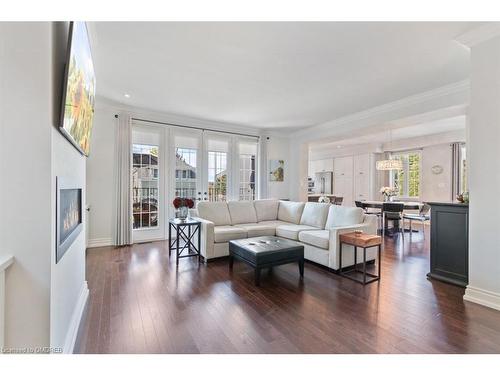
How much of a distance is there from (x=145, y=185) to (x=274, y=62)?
139 inches

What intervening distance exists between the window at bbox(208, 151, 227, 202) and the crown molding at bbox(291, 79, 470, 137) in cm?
243

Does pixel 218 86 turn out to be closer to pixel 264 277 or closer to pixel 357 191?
pixel 264 277

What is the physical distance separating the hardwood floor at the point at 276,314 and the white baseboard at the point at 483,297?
0.31ft

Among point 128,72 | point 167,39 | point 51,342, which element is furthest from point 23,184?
point 128,72

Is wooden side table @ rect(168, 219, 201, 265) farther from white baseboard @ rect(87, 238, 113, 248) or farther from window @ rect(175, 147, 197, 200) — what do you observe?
white baseboard @ rect(87, 238, 113, 248)

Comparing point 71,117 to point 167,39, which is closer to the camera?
point 71,117

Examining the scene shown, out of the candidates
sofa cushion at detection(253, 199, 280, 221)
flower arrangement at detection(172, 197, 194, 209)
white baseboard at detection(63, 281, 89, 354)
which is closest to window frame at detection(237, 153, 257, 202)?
sofa cushion at detection(253, 199, 280, 221)

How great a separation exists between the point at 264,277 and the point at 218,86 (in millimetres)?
2781

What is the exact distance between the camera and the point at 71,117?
1.53m

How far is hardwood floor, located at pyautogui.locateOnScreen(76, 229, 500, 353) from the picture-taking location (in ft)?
5.69

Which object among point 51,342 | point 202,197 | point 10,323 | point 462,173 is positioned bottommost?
point 51,342

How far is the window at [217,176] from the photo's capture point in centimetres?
569

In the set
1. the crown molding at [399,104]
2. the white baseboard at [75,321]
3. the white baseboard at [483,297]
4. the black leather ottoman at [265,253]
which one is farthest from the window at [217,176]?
the white baseboard at [483,297]
